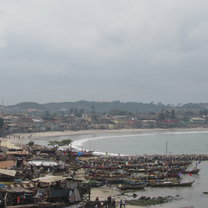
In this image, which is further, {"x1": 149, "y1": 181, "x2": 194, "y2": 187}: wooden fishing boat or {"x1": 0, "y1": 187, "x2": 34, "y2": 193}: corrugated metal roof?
{"x1": 149, "y1": 181, "x2": 194, "y2": 187}: wooden fishing boat

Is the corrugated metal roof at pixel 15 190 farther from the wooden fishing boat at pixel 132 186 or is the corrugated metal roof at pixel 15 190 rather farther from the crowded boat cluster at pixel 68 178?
the wooden fishing boat at pixel 132 186

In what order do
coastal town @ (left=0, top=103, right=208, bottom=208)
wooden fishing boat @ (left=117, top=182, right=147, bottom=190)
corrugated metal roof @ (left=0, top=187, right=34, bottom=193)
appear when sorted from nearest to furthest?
corrugated metal roof @ (left=0, top=187, right=34, bottom=193)
coastal town @ (left=0, top=103, right=208, bottom=208)
wooden fishing boat @ (left=117, top=182, right=147, bottom=190)

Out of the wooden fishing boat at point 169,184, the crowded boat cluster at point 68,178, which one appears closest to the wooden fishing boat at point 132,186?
the crowded boat cluster at point 68,178

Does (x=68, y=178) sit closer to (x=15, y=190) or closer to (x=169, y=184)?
(x=15, y=190)

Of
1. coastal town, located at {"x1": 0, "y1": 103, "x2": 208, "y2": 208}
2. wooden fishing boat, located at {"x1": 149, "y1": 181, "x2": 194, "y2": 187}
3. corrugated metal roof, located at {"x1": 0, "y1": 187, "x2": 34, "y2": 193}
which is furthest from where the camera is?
wooden fishing boat, located at {"x1": 149, "y1": 181, "x2": 194, "y2": 187}

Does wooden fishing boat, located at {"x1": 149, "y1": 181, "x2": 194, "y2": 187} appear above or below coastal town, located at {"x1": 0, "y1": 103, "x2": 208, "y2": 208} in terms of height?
below

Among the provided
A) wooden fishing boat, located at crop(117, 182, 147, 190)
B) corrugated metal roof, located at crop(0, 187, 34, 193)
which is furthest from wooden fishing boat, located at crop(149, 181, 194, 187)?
corrugated metal roof, located at crop(0, 187, 34, 193)

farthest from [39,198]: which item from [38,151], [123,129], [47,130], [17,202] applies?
[123,129]

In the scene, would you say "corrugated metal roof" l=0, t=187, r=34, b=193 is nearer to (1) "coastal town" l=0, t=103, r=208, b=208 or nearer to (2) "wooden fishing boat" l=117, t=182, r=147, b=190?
(1) "coastal town" l=0, t=103, r=208, b=208
